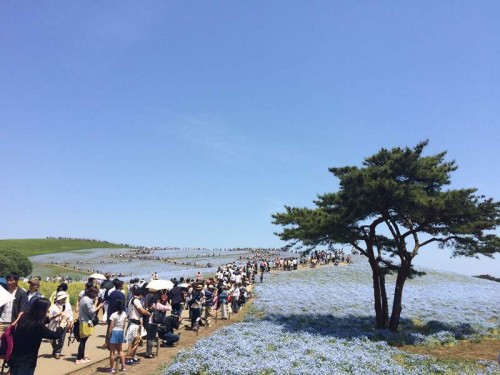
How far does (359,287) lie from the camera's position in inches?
1548

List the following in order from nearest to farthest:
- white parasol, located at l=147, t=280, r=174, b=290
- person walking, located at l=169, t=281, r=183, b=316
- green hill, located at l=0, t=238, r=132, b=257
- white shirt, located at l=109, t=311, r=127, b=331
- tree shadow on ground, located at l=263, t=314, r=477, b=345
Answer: white shirt, located at l=109, t=311, r=127, b=331 < white parasol, located at l=147, t=280, r=174, b=290 < person walking, located at l=169, t=281, r=183, b=316 < tree shadow on ground, located at l=263, t=314, r=477, b=345 < green hill, located at l=0, t=238, r=132, b=257

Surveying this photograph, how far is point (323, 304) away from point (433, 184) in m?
13.0

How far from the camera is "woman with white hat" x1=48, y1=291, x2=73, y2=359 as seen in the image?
12148mm

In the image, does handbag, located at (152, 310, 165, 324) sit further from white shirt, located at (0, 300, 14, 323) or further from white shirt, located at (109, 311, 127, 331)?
white shirt, located at (0, 300, 14, 323)

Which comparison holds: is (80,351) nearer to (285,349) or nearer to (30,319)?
(30,319)

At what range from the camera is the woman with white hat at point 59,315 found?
39.9 ft

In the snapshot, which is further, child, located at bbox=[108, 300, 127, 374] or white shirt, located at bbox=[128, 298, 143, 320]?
white shirt, located at bbox=[128, 298, 143, 320]

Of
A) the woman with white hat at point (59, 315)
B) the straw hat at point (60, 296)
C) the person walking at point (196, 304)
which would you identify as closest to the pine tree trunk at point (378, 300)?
the person walking at point (196, 304)

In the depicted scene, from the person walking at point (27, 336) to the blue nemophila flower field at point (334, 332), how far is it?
5195 millimetres

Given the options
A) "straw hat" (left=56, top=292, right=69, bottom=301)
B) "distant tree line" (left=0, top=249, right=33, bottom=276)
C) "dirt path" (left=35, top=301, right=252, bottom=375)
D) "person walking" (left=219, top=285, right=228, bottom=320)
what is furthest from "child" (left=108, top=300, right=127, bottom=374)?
"distant tree line" (left=0, top=249, right=33, bottom=276)

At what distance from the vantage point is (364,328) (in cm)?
2206

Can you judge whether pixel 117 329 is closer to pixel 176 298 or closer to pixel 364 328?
pixel 176 298

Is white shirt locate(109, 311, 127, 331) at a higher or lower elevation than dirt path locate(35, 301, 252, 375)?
higher

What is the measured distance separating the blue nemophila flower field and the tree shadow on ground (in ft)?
0.17
